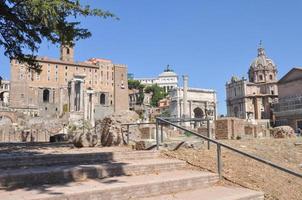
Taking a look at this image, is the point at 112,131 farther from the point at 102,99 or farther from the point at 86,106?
the point at 102,99

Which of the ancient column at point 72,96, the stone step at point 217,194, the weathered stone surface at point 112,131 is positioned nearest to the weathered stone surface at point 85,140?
the weathered stone surface at point 112,131

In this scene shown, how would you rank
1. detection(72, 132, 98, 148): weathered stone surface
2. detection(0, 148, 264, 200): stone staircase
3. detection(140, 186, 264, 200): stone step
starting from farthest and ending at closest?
detection(72, 132, 98, 148): weathered stone surface < detection(140, 186, 264, 200): stone step < detection(0, 148, 264, 200): stone staircase

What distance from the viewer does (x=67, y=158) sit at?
6.73 meters

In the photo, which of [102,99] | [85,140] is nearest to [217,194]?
[85,140]

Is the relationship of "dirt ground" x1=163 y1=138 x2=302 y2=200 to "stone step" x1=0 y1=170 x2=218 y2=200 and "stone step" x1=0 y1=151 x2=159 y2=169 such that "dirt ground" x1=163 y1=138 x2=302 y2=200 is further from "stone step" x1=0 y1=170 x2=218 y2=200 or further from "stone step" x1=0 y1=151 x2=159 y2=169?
"stone step" x1=0 y1=151 x2=159 y2=169

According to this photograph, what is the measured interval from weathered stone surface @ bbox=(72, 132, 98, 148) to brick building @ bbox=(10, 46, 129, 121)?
2533 inches

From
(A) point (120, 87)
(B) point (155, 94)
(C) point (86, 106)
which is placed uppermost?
(A) point (120, 87)

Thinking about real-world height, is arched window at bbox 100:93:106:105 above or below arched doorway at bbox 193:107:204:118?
above

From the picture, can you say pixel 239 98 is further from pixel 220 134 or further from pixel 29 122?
pixel 220 134

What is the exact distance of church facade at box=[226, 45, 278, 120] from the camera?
302 ft

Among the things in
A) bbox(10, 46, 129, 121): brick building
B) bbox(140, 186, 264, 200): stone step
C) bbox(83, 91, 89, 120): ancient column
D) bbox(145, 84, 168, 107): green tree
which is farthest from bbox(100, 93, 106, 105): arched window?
bbox(140, 186, 264, 200): stone step

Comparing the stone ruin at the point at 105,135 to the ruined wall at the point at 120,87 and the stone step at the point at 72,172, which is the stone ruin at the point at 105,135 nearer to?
the stone step at the point at 72,172

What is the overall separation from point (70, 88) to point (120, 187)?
3304 inches

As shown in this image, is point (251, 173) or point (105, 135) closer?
point (251, 173)
